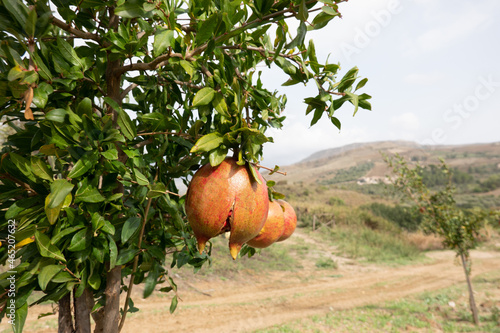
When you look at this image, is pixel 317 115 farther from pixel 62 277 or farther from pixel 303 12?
pixel 62 277

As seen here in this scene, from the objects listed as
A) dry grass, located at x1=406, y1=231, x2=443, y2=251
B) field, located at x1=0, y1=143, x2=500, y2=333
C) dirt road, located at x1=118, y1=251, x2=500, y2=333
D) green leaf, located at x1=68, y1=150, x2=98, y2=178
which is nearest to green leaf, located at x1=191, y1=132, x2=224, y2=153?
green leaf, located at x1=68, y1=150, x2=98, y2=178

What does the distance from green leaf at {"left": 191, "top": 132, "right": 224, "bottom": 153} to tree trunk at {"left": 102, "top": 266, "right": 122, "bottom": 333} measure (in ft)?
2.22

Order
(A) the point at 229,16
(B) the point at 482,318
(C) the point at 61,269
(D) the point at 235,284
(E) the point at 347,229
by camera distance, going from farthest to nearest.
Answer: (E) the point at 347,229
(D) the point at 235,284
(B) the point at 482,318
(C) the point at 61,269
(A) the point at 229,16

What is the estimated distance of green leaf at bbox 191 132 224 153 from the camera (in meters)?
0.84

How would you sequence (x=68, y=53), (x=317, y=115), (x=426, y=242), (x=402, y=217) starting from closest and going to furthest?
1. (x=68, y=53)
2. (x=317, y=115)
3. (x=426, y=242)
4. (x=402, y=217)

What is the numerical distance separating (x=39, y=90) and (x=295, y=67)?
806 millimetres

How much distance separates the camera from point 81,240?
3.17 ft

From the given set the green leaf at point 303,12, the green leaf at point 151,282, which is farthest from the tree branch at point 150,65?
the green leaf at point 151,282

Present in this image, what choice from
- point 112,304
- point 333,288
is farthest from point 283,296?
point 112,304

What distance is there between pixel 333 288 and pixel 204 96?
31.4ft

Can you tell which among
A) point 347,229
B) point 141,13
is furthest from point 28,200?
point 347,229

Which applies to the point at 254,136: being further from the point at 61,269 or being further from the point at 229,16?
the point at 61,269

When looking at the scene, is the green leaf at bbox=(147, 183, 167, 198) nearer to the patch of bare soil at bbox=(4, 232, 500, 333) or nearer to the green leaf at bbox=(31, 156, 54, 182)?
the green leaf at bbox=(31, 156, 54, 182)

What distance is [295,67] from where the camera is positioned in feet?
3.60
